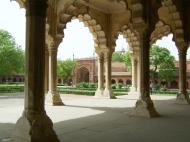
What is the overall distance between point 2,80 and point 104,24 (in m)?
48.5

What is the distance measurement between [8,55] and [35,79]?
34950 millimetres

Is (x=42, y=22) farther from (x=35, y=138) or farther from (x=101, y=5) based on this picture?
(x=101, y=5)

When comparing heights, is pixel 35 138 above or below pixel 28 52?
below

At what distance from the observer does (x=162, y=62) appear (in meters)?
45.7

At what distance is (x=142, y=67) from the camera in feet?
33.5

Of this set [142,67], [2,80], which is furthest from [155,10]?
[2,80]

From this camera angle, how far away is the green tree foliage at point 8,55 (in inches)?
1535

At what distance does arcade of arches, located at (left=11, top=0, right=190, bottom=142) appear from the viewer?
5965mm

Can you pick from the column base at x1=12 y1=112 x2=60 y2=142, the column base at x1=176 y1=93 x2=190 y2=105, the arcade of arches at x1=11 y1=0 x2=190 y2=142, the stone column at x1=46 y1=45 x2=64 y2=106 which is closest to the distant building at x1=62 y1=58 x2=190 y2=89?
the arcade of arches at x1=11 y1=0 x2=190 y2=142

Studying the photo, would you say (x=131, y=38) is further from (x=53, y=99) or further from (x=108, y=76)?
(x=53, y=99)

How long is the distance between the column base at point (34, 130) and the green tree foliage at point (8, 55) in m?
34.3

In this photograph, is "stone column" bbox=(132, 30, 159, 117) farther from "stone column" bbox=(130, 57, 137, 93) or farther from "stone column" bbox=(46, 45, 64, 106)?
"stone column" bbox=(130, 57, 137, 93)

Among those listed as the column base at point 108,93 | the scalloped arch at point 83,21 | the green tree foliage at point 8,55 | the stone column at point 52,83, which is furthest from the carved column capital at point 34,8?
the green tree foliage at point 8,55

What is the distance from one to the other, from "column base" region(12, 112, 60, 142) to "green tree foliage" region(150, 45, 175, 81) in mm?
40348
